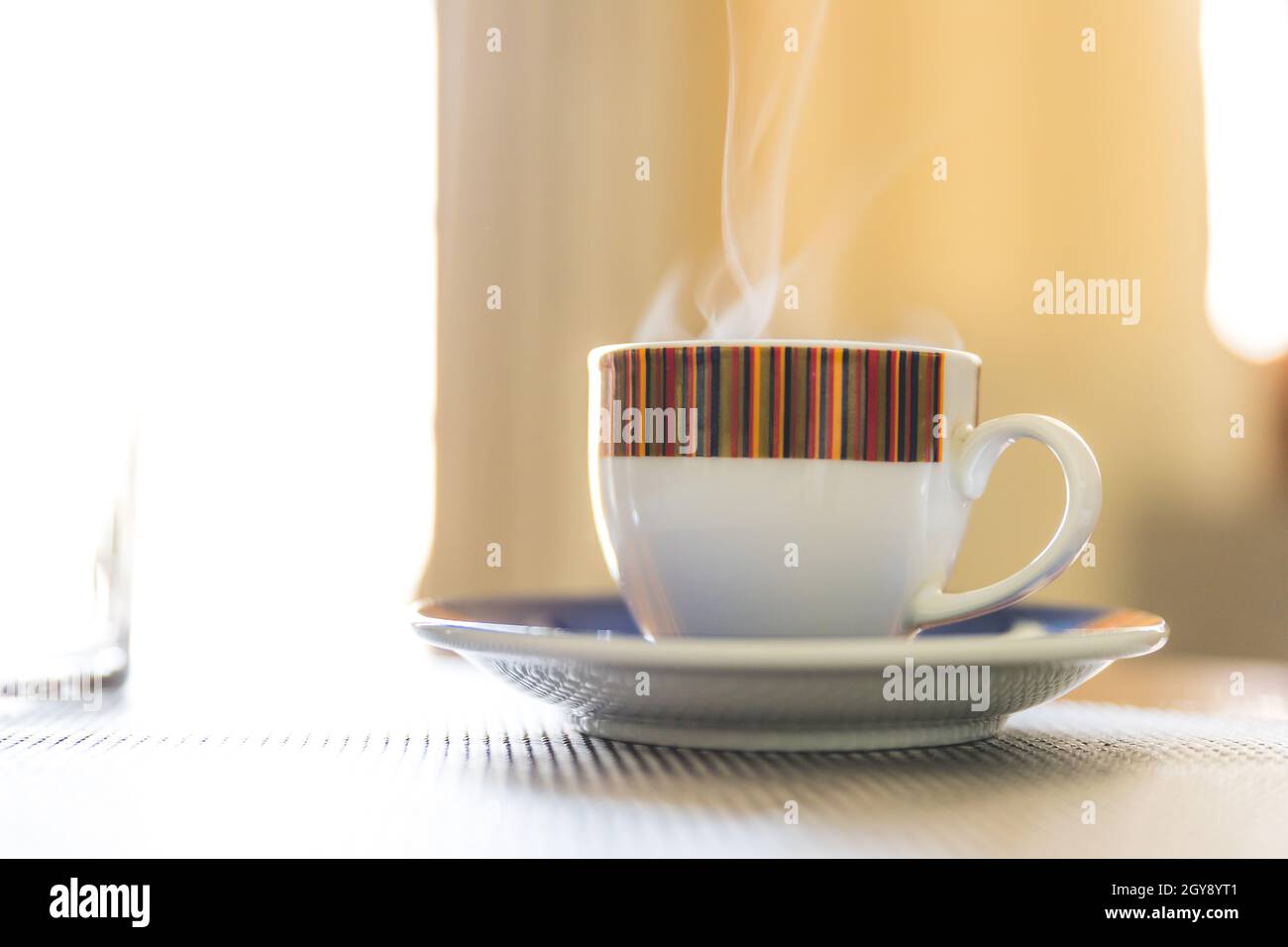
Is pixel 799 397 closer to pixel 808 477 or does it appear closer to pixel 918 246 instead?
pixel 808 477

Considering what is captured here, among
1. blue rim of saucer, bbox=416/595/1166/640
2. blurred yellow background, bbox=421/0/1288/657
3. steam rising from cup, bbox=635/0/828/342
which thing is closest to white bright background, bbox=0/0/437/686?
blurred yellow background, bbox=421/0/1288/657

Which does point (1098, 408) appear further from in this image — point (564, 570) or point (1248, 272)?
point (564, 570)

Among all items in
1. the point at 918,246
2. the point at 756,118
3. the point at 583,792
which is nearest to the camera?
the point at 583,792

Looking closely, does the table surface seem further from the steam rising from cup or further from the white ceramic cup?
the steam rising from cup

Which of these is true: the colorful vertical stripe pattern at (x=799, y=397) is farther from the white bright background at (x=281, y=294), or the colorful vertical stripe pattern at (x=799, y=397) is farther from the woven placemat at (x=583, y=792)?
the white bright background at (x=281, y=294)

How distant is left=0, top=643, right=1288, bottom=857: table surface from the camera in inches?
9.8

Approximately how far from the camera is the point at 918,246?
1341 millimetres

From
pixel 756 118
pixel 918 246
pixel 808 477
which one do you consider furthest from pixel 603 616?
pixel 756 118

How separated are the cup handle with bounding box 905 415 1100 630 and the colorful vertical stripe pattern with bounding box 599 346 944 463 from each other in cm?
2

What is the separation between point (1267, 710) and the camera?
0.49 m

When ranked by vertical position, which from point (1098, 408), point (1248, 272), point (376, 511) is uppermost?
point (1248, 272)

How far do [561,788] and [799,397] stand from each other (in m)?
0.17
